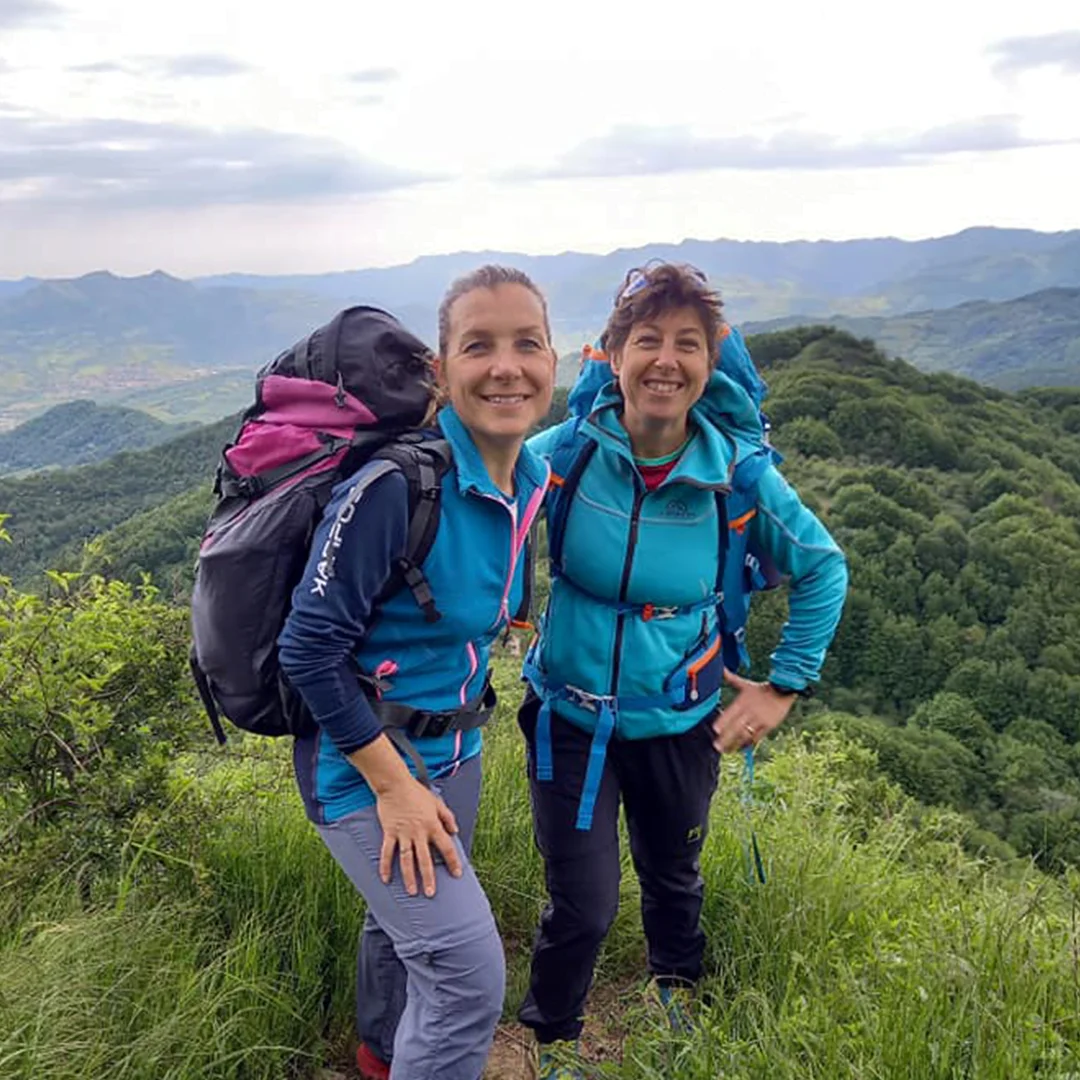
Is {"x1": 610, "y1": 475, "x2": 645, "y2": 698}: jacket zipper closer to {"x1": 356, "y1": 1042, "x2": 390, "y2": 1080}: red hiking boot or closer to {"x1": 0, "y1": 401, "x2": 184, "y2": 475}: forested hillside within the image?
{"x1": 356, "y1": 1042, "x2": 390, "y2": 1080}: red hiking boot

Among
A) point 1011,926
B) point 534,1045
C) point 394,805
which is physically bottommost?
point 534,1045

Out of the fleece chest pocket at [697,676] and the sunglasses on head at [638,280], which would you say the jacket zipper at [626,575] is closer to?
the fleece chest pocket at [697,676]

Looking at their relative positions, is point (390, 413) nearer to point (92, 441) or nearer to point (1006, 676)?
point (1006, 676)

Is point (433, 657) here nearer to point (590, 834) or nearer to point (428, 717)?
point (428, 717)

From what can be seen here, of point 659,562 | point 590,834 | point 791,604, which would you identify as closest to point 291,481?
point 659,562

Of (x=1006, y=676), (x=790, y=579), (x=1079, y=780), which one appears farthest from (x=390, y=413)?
(x=1006, y=676)

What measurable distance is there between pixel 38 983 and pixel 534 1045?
1.16 metres

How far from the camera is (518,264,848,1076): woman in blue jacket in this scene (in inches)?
82.9

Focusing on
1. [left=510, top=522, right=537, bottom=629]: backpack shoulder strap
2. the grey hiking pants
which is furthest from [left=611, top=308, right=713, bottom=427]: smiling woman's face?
the grey hiking pants

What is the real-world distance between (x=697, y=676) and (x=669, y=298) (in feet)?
2.82

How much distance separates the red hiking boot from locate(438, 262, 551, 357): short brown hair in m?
1.56

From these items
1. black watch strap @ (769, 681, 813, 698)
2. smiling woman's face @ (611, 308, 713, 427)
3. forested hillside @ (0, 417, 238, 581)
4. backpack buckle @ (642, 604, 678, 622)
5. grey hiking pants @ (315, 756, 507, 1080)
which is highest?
smiling woman's face @ (611, 308, 713, 427)

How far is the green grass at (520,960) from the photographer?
174cm

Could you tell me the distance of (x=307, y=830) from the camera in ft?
8.36
